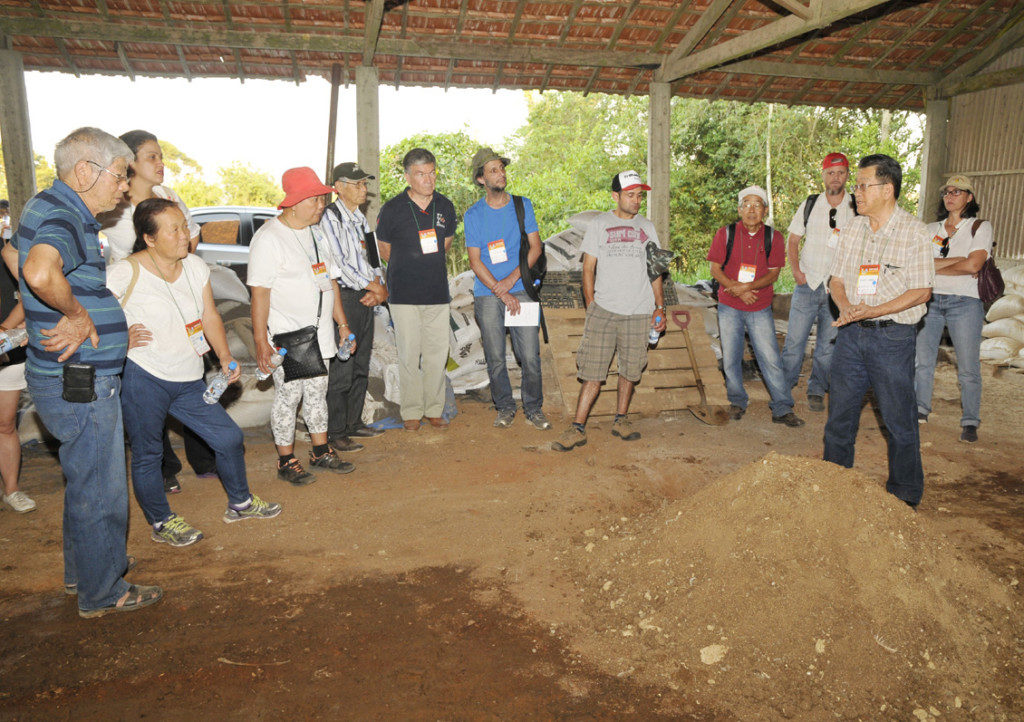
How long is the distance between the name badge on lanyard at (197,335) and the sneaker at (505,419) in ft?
9.34

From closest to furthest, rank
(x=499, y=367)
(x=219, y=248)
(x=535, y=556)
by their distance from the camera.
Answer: (x=535, y=556)
(x=499, y=367)
(x=219, y=248)

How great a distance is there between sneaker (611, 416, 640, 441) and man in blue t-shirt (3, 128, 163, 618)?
3.67 metres

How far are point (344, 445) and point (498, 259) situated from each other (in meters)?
1.97

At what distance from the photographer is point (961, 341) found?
17.8 ft

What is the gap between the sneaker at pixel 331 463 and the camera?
4.81m

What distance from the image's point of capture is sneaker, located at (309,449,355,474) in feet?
15.8

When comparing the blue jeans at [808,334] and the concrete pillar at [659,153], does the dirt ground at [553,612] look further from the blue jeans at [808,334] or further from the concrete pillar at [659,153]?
the concrete pillar at [659,153]

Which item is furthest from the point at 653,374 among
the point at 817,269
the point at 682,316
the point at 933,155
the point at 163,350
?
the point at 933,155

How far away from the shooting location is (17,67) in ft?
23.0

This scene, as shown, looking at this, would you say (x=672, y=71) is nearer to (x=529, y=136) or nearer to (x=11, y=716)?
(x=11, y=716)

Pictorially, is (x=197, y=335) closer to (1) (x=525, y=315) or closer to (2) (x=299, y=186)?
(2) (x=299, y=186)

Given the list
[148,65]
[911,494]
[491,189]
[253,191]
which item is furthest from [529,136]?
[911,494]

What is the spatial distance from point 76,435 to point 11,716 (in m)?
1.04

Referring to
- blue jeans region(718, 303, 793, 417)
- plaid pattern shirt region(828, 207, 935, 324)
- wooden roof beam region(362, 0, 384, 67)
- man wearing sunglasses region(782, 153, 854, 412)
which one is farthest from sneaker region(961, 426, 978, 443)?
wooden roof beam region(362, 0, 384, 67)
